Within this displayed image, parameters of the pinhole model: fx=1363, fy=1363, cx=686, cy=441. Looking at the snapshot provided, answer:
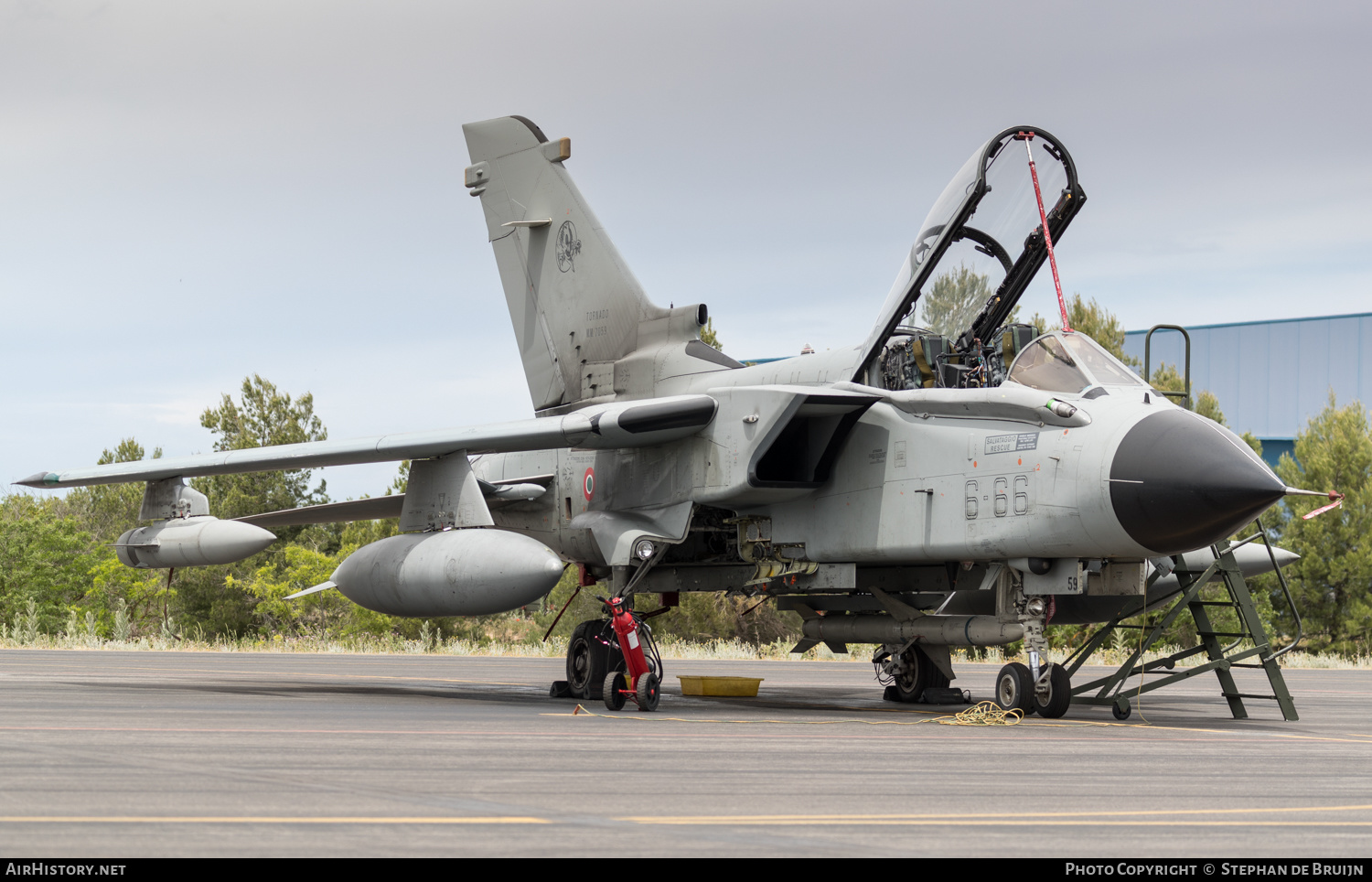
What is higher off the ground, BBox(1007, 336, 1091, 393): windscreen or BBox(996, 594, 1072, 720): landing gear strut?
BBox(1007, 336, 1091, 393): windscreen

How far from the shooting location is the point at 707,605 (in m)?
29.3

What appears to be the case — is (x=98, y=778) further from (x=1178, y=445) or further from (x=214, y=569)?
(x=214, y=569)

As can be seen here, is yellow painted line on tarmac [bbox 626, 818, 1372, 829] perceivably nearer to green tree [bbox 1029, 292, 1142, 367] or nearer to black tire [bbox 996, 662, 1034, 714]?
black tire [bbox 996, 662, 1034, 714]

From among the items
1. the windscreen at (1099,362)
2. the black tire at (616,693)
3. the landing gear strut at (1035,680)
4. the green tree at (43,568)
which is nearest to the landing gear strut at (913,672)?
the landing gear strut at (1035,680)

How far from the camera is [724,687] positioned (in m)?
14.7

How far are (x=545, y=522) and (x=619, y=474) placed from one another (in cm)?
155

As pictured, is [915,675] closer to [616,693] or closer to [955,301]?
[616,693]

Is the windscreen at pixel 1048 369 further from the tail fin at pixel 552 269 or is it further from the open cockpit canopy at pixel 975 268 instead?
the tail fin at pixel 552 269

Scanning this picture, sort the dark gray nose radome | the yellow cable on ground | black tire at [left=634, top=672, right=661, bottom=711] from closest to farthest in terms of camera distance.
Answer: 1. the dark gray nose radome
2. the yellow cable on ground
3. black tire at [left=634, top=672, right=661, bottom=711]

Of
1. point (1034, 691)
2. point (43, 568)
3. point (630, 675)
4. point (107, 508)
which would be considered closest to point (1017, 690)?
point (1034, 691)

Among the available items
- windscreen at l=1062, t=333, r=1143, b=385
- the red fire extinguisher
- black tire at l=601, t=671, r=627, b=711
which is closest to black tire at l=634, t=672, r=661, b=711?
the red fire extinguisher

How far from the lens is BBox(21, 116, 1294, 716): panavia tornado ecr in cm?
1031

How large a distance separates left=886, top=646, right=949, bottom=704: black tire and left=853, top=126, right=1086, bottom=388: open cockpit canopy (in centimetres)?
315

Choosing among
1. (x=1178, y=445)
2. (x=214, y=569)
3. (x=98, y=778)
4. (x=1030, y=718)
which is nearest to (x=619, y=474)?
(x=1030, y=718)
